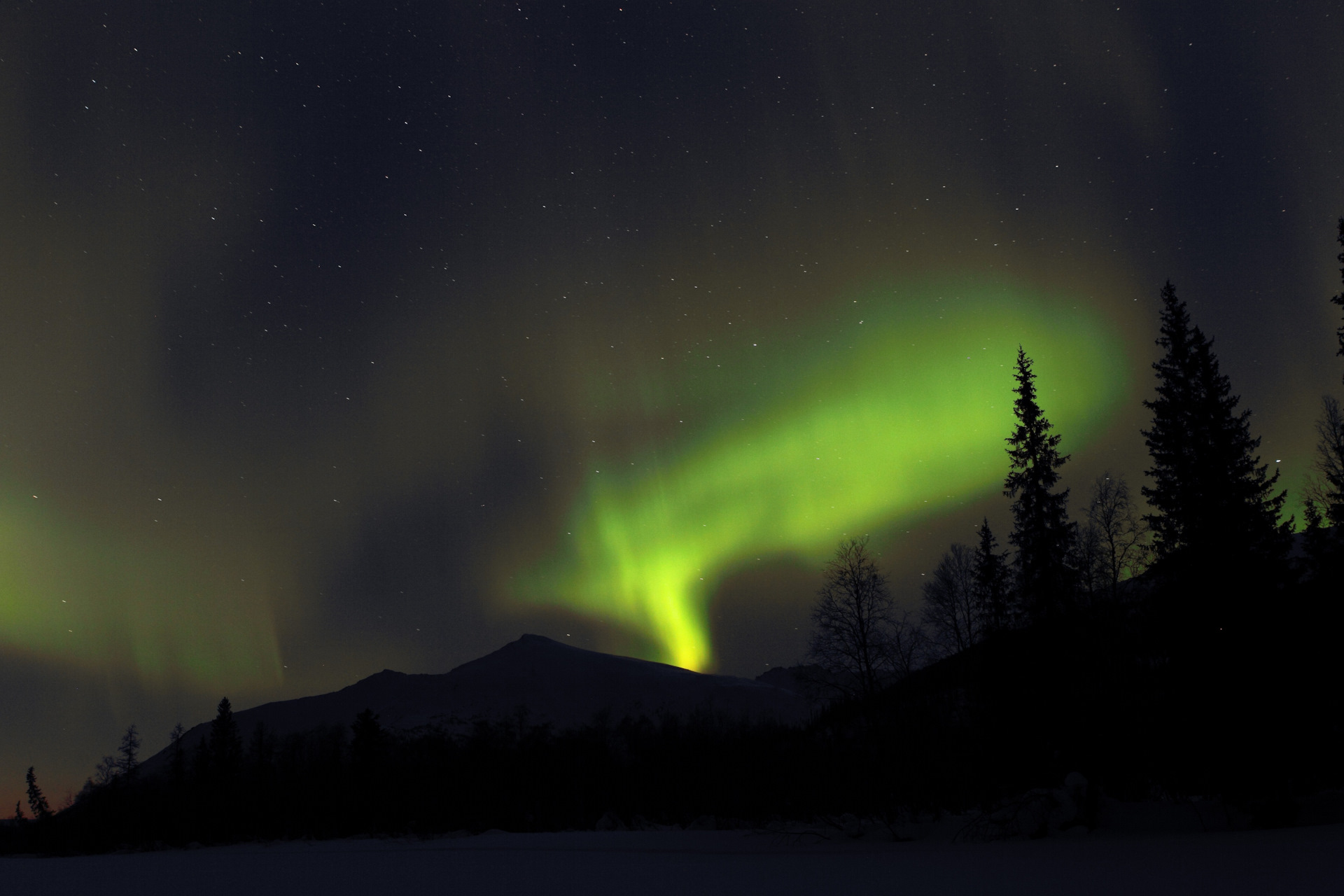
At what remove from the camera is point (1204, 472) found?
25094 millimetres

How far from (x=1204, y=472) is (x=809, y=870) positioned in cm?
1794

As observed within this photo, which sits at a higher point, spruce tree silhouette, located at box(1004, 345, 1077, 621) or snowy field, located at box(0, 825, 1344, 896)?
spruce tree silhouette, located at box(1004, 345, 1077, 621)

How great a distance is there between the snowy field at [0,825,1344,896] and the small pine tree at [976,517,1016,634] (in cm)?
1809

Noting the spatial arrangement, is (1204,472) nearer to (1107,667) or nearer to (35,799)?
(1107,667)

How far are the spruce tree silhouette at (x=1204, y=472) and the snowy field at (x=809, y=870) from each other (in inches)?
374

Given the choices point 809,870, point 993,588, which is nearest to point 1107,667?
point 993,588

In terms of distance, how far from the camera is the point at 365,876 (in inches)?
755

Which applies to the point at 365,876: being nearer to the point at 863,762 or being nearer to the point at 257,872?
the point at 257,872

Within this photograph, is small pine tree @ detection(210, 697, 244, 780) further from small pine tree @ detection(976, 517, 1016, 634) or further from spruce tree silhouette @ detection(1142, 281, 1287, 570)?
spruce tree silhouette @ detection(1142, 281, 1287, 570)

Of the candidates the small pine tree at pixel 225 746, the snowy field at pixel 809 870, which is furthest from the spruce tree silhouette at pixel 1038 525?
the small pine tree at pixel 225 746

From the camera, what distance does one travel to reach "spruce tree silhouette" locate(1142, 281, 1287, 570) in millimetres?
24547

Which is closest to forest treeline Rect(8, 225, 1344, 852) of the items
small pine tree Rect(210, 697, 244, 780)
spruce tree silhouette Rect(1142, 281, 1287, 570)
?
spruce tree silhouette Rect(1142, 281, 1287, 570)

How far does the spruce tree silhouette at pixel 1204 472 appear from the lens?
966 inches

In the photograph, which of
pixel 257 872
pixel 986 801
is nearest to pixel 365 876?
pixel 257 872
